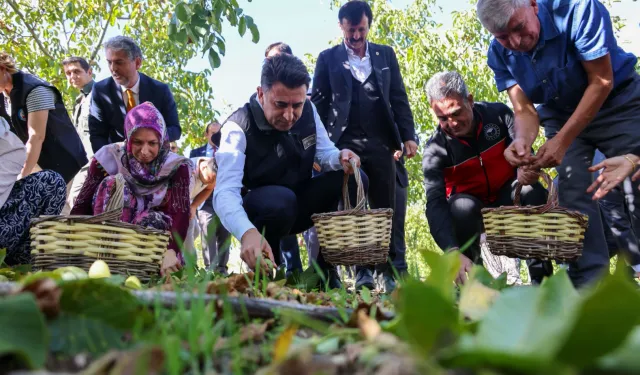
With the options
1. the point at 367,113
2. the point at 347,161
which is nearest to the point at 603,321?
the point at 347,161

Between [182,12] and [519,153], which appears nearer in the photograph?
[519,153]

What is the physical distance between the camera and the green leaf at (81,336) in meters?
0.87

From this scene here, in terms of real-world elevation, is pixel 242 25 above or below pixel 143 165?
above

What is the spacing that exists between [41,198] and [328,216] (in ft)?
5.02

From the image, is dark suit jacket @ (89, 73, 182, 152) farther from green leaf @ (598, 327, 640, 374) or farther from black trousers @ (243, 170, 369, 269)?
green leaf @ (598, 327, 640, 374)

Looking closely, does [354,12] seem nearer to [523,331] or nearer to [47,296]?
[47,296]

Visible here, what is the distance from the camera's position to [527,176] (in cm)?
306

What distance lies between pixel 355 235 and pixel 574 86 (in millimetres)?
1258

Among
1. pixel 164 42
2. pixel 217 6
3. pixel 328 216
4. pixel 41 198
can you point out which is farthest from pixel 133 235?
pixel 164 42

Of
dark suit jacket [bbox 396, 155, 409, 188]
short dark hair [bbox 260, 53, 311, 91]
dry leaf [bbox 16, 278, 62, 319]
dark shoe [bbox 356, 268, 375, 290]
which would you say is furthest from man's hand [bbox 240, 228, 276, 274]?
dark suit jacket [bbox 396, 155, 409, 188]

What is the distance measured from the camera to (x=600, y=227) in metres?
3.11

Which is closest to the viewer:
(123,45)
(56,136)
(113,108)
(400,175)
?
(56,136)

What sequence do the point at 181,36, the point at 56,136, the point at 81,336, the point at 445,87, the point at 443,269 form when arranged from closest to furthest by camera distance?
the point at 81,336 < the point at 443,269 < the point at 445,87 < the point at 181,36 < the point at 56,136

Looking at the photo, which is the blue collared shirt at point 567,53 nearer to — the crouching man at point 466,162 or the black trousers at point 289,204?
the crouching man at point 466,162
